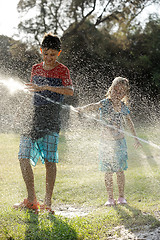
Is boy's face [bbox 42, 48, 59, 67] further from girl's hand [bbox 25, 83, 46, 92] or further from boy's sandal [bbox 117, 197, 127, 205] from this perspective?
boy's sandal [bbox 117, 197, 127, 205]

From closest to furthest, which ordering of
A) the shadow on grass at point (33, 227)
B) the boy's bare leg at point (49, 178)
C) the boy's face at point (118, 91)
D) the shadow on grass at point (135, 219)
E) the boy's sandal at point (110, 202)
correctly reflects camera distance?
the shadow on grass at point (33, 227) < the shadow on grass at point (135, 219) < the boy's bare leg at point (49, 178) < the boy's sandal at point (110, 202) < the boy's face at point (118, 91)

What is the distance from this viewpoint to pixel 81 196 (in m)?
3.54

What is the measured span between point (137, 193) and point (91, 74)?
1106 centimetres

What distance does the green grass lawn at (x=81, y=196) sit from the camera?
7.75 ft

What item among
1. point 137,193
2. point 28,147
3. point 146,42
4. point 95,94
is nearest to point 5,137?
point 137,193

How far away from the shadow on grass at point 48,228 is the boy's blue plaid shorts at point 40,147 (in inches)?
17.8

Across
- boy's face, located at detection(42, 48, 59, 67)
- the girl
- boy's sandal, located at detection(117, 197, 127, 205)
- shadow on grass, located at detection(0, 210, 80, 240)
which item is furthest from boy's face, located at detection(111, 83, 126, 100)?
shadow on grass, located at detection(0, 210, 80, 240)

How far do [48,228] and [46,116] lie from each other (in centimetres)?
86

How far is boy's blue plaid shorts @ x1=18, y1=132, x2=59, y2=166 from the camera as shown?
2.65m

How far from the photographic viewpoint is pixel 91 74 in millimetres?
14344

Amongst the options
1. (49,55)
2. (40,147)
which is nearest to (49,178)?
(40,147)

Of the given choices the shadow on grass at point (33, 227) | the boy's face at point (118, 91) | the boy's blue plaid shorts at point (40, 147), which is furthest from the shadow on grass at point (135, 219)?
the boy's face at point (118, 91)

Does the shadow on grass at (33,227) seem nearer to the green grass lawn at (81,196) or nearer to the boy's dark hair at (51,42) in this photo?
the green grass lawn at (81,196)

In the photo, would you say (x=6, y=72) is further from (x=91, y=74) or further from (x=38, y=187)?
(x=38, y=187)
